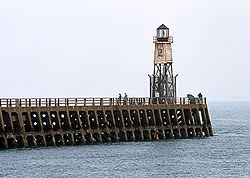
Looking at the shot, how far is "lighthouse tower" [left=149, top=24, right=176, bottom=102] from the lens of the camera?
236ft

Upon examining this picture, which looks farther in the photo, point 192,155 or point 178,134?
point 178,134

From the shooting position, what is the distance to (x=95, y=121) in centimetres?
6222

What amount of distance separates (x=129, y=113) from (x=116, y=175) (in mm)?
19202

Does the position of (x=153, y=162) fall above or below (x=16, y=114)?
below

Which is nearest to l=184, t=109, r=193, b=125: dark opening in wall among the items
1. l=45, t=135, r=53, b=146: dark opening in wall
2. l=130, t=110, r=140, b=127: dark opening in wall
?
l=130, t=110, r=140, b=127: dark opening in wall

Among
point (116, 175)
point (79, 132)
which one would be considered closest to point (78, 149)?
point (79, 132)

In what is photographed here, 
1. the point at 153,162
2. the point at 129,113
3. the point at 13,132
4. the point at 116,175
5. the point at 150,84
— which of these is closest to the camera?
the point at 116,175

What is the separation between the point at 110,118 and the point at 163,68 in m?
11.6

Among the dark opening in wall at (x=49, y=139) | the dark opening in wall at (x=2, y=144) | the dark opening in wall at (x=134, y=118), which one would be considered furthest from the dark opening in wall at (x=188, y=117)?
the dark opening in wall at (x=2, y=144)

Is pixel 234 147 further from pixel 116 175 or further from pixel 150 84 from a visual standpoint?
pixel 116 175

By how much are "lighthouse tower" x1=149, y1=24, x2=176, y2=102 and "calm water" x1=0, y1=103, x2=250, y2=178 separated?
880cm

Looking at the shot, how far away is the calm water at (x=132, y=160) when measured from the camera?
1837 inches

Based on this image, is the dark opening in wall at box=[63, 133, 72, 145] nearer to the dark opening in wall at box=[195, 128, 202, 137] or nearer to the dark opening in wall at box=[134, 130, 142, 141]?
the dark opening in wall at box=[134, 130, 142, 141]

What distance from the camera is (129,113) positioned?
64562 millimetres
